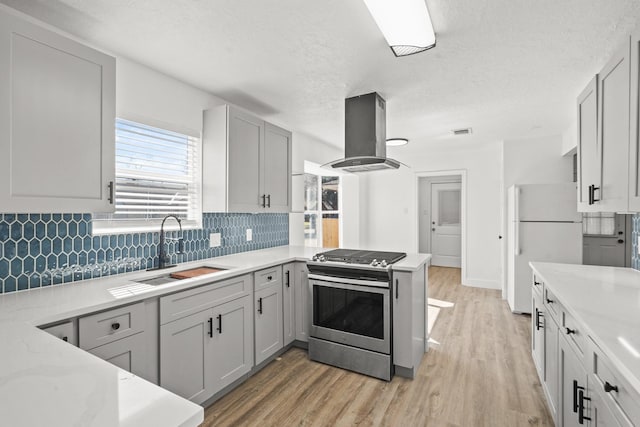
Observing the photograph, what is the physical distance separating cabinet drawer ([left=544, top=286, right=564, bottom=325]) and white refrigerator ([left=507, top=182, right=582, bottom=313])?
6.96ft

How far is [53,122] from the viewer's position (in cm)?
159

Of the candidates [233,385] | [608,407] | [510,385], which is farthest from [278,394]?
[608,407]

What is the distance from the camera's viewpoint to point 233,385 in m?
2.34

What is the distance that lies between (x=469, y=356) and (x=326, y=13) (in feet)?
9.60

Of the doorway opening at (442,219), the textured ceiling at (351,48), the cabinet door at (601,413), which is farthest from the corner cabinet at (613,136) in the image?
the doorway opening at (442,219)

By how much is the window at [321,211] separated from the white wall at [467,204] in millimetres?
658

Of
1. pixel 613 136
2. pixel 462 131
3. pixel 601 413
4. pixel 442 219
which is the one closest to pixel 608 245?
pixel 462 131

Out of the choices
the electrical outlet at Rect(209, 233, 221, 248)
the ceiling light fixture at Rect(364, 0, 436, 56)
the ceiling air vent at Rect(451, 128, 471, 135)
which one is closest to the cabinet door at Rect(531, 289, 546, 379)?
the ceiling light fixture at Rect(364, 0, 436, 56)

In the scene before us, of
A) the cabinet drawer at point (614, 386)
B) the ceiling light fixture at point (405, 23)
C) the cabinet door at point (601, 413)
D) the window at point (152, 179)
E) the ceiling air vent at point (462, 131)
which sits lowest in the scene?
the cabinet door at point (601, 413)

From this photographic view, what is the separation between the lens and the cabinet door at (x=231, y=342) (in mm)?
2162

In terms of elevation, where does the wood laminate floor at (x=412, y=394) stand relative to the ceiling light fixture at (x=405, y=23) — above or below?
below

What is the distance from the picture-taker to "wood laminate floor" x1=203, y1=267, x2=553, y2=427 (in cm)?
203

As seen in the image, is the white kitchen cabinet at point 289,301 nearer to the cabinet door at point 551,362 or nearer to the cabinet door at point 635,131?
the cabinet door at point 551,362

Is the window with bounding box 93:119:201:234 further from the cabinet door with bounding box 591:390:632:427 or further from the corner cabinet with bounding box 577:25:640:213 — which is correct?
the corner cabinet with bounding box 577:25:640:213
